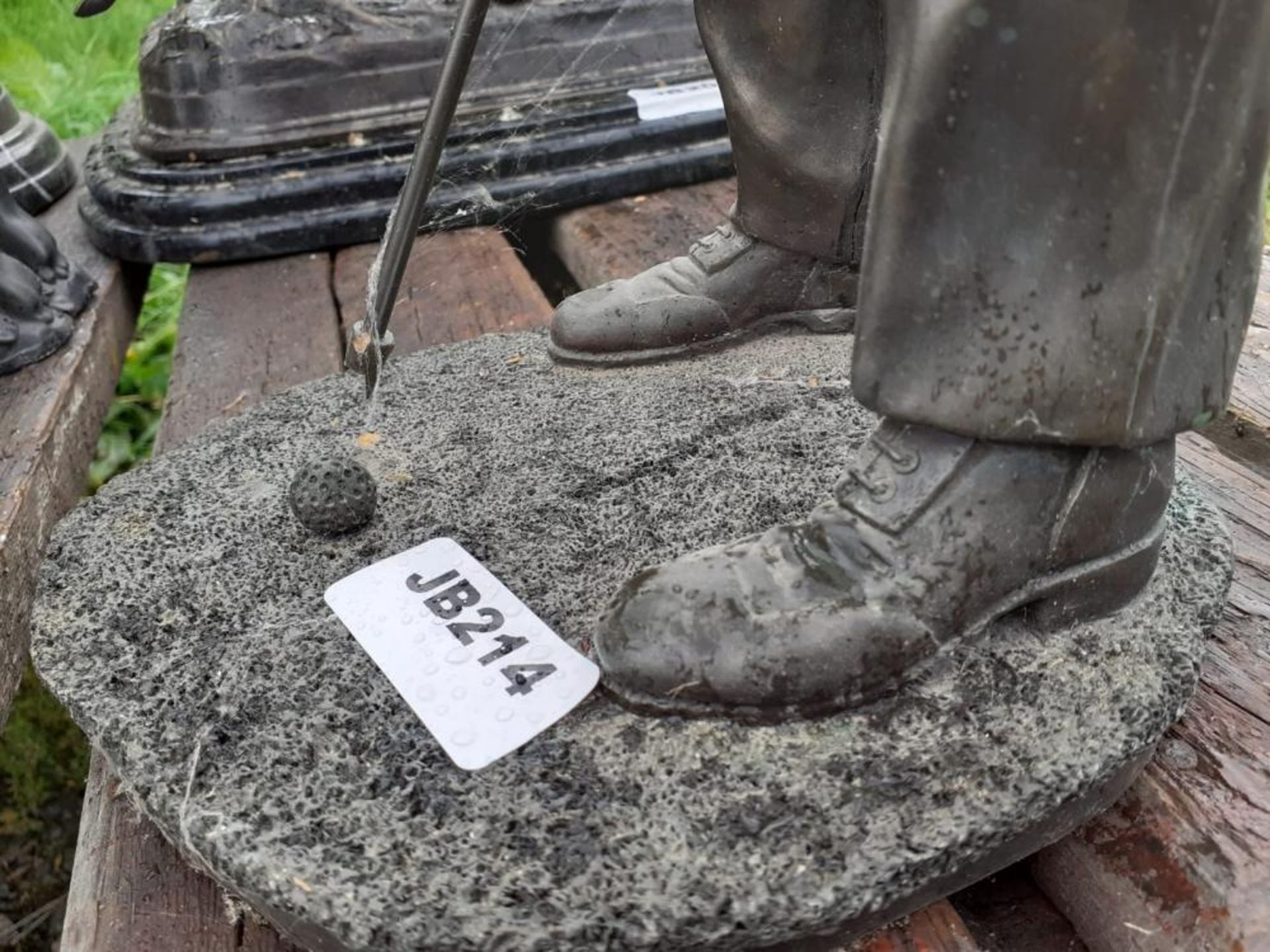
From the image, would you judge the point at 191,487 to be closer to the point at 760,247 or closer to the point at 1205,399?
the point at 760,247

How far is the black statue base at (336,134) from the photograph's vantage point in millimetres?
2029

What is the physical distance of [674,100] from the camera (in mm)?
2254

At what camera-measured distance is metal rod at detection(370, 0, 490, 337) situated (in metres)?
1.21

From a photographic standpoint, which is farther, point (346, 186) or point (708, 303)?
point (346, 186)

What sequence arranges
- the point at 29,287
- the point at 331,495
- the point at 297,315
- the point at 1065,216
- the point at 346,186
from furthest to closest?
the point at 346,186
the point at 297,315
the point at 29,287
the point at 331,495
the point at 1065,216

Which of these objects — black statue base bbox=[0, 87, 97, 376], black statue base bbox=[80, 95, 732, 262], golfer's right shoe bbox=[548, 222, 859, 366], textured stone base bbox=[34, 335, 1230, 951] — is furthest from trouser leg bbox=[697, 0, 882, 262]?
black statue base bbox=[0, 87, 97, 376]

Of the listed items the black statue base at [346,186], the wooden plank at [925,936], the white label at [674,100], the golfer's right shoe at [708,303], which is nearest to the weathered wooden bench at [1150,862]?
the wooden plank at [925,936]

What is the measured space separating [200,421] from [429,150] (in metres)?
0.60

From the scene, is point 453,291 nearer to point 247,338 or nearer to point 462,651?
point 247,338

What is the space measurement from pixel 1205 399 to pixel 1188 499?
348mm

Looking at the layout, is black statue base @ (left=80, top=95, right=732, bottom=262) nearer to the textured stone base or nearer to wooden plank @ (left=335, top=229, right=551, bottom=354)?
wooden plank @ (left=335, top=229, right=551, bottom=354)

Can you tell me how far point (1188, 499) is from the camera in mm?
1147

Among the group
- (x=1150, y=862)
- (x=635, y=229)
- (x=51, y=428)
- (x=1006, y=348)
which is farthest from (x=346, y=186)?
(x=1150, y=862)

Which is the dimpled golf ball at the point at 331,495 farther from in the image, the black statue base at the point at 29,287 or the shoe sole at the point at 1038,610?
the black statue base at the point at 29,287
